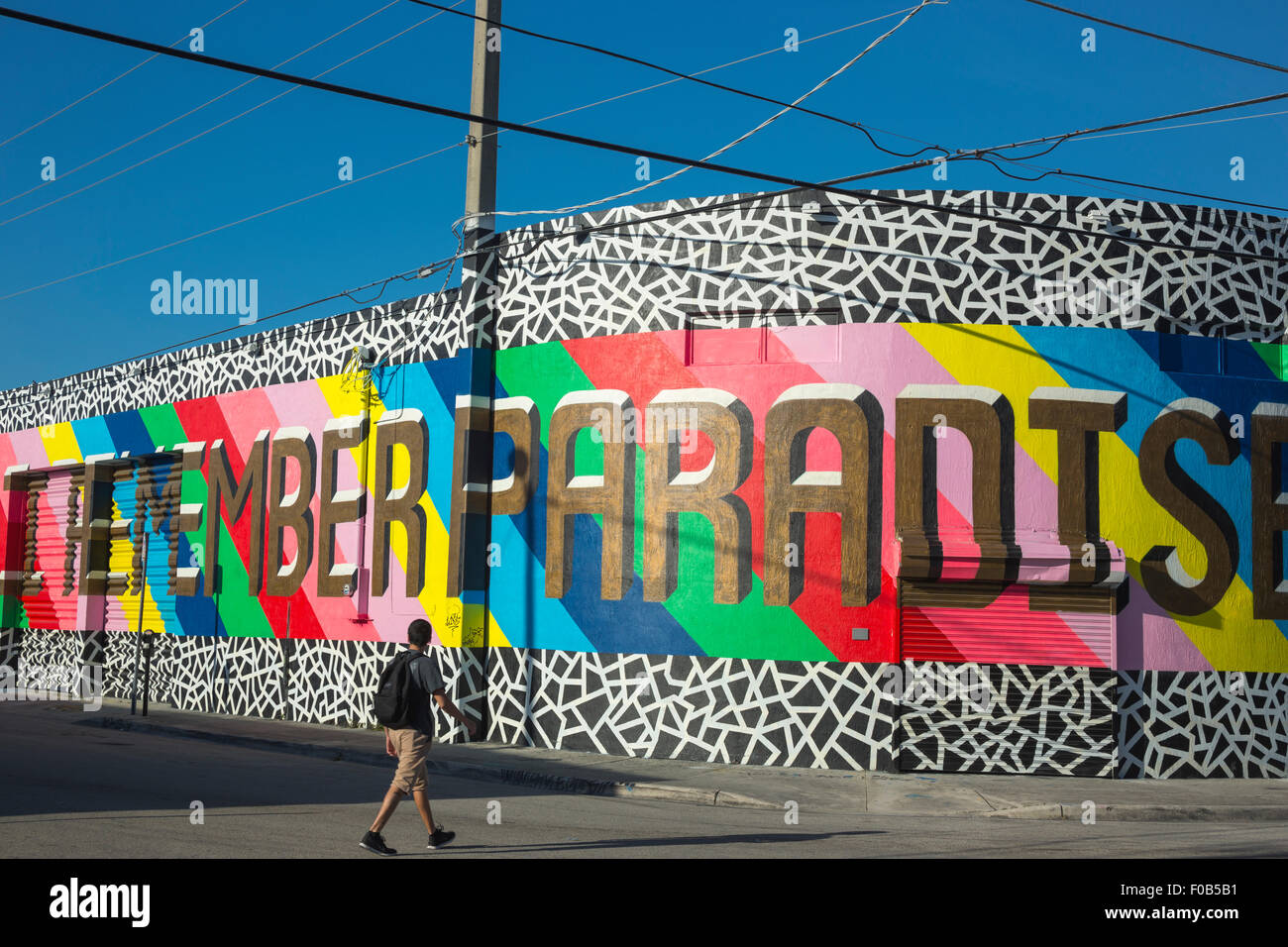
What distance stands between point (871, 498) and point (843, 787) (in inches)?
152

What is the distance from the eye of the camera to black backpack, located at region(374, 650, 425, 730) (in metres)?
9.95

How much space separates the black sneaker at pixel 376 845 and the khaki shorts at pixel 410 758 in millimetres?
397

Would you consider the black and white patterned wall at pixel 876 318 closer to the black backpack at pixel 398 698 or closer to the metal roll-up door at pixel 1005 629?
the metal roll-up door at pixel 1005 629

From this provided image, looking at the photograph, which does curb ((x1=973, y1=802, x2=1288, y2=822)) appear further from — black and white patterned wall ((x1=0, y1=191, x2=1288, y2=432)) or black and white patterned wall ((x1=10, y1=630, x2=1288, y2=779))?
black and white patterned wall ((x1=0, y1=191, x2=1288, y2=432))

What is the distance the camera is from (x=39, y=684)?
28.3 m

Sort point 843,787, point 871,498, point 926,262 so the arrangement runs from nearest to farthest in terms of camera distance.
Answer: point 843,787 → point 871,498 → point 926,262

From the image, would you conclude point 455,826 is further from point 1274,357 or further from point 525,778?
point 1274,357

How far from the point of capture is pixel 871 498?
16.7 metres

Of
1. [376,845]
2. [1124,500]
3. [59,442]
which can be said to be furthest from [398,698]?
[59,442]

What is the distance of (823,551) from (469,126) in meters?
8.70

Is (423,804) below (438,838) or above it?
above

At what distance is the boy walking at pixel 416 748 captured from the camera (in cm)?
975

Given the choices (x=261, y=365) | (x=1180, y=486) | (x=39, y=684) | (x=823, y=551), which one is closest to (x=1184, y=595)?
(x=1180, y=486)
